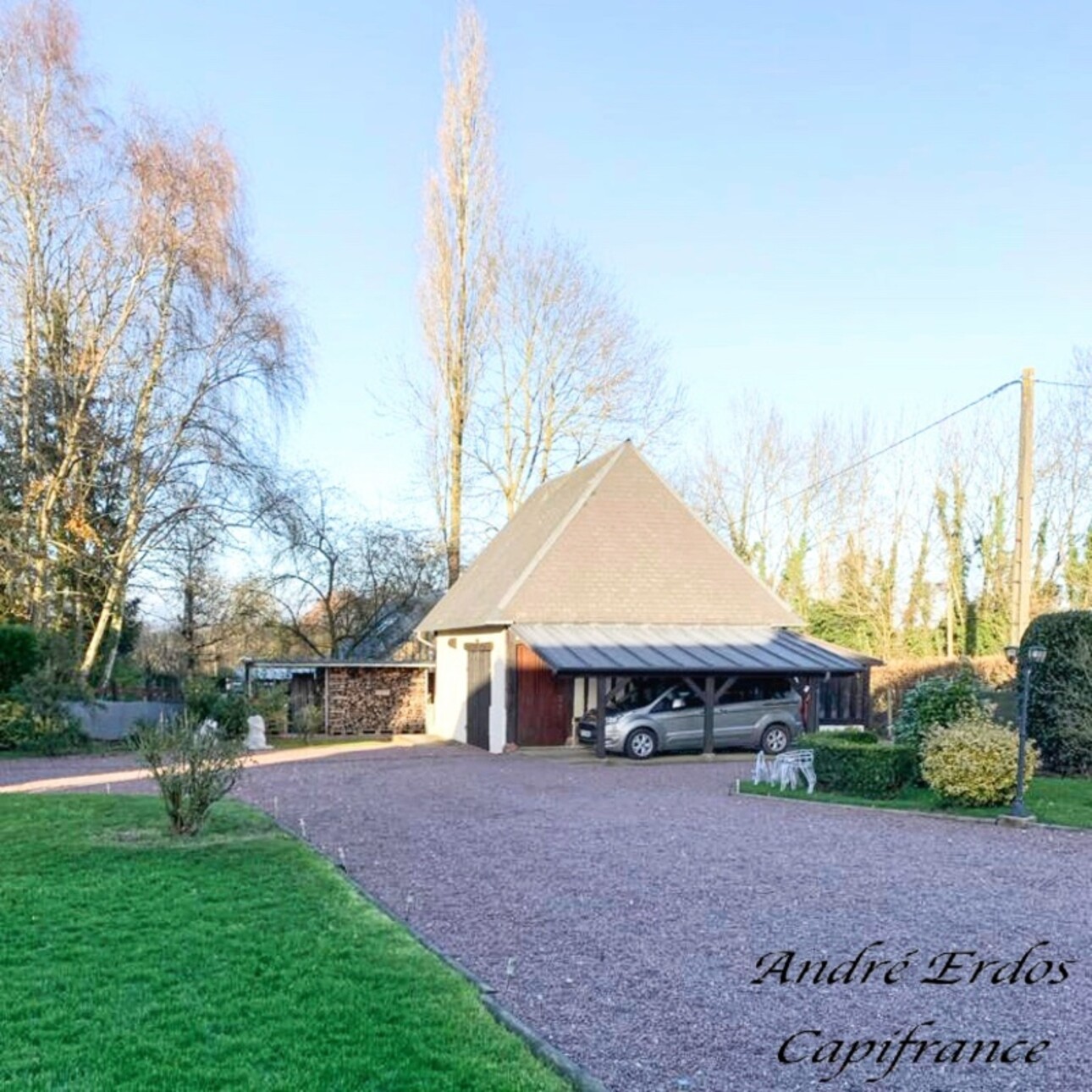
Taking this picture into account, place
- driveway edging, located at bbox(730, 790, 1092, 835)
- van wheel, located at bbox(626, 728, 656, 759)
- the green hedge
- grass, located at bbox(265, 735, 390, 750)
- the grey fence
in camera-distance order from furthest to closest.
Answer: grass, located at bbox(265, 735, 390, 750) → the grey fence → van wheel, located at bbox(626, 728, 656, 759) → the green hedge → driveway edging, located at bbox(730, 790, 1092, 835)

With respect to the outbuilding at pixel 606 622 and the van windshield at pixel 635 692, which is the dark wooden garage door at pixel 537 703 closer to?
the outbuilding at pixel 606 622

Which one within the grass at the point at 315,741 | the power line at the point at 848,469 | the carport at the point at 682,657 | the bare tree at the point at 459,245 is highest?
the bare tree at the point at 459,245

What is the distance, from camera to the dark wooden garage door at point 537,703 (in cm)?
1927

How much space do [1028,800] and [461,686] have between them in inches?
522

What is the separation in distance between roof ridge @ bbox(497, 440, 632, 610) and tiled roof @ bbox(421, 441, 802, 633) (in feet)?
0.08

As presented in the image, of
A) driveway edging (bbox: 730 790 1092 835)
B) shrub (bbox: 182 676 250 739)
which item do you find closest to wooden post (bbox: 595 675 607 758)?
driveway edging (bbox: 730 790 1092 835)

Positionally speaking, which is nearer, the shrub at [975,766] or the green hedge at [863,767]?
the shrub at [975,766]

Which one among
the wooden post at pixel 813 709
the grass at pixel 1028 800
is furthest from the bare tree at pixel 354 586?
the grass at pixel 1028 800

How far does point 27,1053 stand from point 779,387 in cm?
3189

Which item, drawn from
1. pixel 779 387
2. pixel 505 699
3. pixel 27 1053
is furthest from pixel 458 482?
pixel 27 1053

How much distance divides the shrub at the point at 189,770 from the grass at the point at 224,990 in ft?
3.61

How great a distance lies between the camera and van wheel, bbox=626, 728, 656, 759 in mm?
18188

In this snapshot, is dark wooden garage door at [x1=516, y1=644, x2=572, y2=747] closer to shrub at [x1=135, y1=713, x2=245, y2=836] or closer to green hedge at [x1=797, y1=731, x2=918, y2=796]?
green hedge at [x1=797, y1=731, x2=918, y2=796]

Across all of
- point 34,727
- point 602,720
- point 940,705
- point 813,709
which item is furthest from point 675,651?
point 34,727
